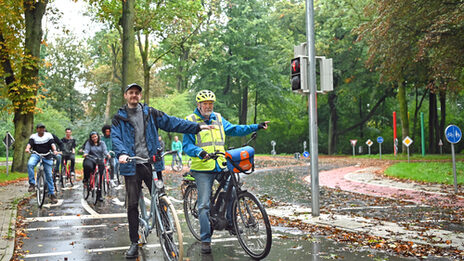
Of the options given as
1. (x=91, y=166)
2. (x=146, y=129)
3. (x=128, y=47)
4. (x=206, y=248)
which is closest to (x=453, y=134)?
(x=206, y=248)

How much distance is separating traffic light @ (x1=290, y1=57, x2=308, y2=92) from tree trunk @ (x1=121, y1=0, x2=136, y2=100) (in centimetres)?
1068

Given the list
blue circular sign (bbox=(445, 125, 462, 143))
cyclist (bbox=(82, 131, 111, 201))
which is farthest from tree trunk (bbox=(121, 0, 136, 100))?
blue circular sign (bbox=(445, 125, 462, 143))

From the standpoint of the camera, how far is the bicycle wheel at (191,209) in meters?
6.85

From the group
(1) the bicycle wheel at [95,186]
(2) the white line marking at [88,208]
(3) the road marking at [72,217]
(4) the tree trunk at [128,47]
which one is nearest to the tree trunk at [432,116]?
(4) the tree trunk at [128,47]

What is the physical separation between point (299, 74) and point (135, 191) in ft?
14.0

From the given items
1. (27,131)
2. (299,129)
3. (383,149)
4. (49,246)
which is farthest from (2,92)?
(383,149)

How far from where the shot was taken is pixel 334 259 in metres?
5.45

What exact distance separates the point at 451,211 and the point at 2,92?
59.9 feet

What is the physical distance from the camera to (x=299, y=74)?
8.66m

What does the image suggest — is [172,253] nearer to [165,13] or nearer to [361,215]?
[361,215]

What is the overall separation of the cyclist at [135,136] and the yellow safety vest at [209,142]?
0.33 m

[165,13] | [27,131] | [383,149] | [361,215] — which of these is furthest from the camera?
[383,149]

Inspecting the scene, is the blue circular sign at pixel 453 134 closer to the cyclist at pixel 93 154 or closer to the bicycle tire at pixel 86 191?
the cyclist at pixel 93 154

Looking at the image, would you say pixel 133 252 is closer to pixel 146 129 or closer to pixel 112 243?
pixel 112 243
